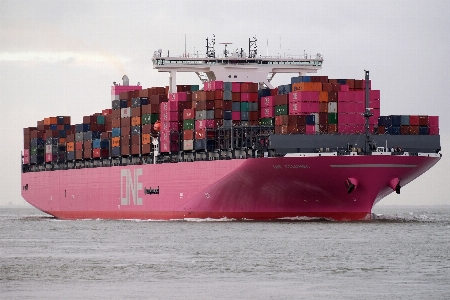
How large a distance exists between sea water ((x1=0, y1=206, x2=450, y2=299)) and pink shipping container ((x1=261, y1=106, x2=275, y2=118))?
7273 millimetres

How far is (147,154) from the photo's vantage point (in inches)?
2864

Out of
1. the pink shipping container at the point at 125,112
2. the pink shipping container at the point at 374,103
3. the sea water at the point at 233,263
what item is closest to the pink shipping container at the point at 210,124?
the sea water at the point at 233,263

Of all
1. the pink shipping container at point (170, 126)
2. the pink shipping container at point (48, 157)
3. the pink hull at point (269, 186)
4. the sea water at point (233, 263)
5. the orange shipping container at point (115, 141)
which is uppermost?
the pink shipping container at point (170, 126)

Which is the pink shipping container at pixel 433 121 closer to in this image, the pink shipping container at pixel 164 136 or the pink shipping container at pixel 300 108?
the pink shipping container at pixel 300 108

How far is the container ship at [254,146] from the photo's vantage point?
5769cm

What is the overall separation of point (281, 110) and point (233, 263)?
2308cm

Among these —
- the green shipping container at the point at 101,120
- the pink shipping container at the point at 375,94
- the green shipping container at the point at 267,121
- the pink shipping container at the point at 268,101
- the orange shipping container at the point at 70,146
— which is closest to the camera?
the pink shipping container at the point at 375,94

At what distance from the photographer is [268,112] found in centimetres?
6244

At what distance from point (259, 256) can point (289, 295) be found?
1118cm

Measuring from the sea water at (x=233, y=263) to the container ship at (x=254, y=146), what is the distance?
2552 mm

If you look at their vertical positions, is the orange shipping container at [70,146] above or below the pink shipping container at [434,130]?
below

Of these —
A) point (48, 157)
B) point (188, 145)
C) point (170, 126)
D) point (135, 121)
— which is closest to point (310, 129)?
point (188, 145)

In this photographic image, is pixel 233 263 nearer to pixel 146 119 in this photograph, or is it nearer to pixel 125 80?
pixel 146 119

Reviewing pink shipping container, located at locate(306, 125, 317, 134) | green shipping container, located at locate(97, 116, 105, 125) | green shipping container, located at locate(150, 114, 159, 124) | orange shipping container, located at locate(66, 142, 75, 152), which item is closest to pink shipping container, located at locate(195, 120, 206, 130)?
green shipping container, located at locate(150, 114, 159, 124)
